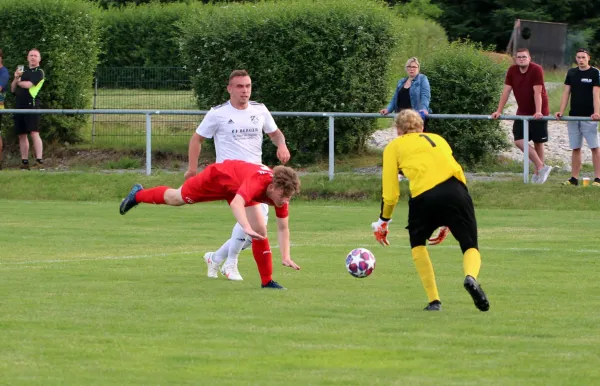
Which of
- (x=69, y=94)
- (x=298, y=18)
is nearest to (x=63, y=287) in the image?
(x=298, y=18)

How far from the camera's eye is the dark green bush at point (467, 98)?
76.2ft

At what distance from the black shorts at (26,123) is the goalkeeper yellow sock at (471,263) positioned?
15274 millimetres

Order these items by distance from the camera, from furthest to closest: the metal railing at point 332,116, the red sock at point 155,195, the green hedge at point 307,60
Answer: the green hedge at point 307,60
the metal railing at point 332,116
the red sock at point 155,195

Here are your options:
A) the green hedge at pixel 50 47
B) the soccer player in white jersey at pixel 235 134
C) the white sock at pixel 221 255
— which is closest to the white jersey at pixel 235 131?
the soccer player in white jersey at pixel 235 134

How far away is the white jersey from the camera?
1217cm

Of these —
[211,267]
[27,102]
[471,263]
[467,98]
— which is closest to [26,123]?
[27,102]

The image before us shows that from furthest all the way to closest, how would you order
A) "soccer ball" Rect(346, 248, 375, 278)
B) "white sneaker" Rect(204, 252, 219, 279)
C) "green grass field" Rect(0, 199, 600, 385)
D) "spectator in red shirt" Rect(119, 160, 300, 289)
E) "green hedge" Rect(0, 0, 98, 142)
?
1. "green hedge" Rect(0, 0, 98, 142)
2. "white sneaker" Rect(204, 252, 219, 279)
3. "soccer ball" Rect(346, 248, 375, 278)
4. "spectator in red shirt" Rect(119, 160, 300, 289)
5. "green grass field" Rect(0, 199, 600, 385)

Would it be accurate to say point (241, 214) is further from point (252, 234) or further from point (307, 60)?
point (307, 60)

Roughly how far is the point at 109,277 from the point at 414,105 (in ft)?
29.4

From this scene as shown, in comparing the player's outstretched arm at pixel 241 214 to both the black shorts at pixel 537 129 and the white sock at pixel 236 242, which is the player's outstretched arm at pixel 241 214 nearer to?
the white sock at pixel 236 242

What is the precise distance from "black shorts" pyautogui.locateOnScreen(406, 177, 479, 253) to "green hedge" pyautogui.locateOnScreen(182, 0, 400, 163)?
44.6 ft

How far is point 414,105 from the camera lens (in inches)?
793

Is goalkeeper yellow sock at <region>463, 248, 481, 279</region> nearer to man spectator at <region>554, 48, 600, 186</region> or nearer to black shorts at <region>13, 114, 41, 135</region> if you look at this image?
man spectator at <region>554, 48, 600, 186</region>

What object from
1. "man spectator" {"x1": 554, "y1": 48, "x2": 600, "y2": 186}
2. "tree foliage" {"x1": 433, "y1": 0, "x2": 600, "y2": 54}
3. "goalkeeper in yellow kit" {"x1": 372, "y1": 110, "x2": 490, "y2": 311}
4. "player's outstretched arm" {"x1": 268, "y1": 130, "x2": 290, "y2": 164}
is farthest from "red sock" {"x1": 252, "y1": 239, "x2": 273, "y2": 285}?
"tree foliage" {"x1": 433, "y1": 0, "x2": 600, "y2": 54}
